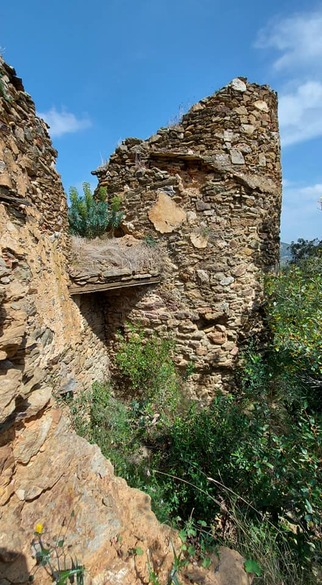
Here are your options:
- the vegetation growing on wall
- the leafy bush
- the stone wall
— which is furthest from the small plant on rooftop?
the leafy bush

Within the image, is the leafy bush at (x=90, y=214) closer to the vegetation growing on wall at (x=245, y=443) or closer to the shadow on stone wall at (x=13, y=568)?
the vegetation growing on wall at (x=245, y=443)

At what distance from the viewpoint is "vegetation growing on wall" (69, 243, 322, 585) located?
2.34 m

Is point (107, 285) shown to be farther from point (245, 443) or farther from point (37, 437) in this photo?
point (245, 443)

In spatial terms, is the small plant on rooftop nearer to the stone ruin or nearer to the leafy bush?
the stone ruin

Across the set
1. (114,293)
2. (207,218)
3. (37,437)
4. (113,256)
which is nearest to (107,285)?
(113,256)

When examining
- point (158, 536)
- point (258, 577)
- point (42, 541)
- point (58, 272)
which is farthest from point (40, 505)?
point (58, 272)

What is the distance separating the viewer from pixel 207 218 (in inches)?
195

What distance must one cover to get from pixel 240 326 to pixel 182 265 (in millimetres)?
1589

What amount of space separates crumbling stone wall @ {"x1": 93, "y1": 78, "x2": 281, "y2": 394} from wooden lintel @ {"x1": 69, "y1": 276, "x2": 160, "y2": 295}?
26 centimetres

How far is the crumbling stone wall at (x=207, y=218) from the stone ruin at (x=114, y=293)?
0.02 meters

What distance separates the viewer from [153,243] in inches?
203

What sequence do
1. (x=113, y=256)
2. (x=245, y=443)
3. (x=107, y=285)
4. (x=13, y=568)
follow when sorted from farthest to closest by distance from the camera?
(x=113, y=256), (x=107, y=285), (x=245, y=443), (x=13, y=568)

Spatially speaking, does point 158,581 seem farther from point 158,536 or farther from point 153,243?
point 153,243

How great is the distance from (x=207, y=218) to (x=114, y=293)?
2.23 m
